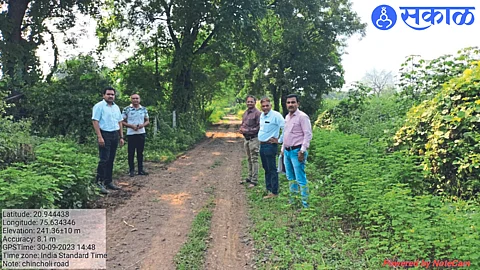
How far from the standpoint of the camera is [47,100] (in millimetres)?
11945

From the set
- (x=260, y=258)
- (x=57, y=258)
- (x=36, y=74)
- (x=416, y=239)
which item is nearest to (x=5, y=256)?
(x=57, y=258)

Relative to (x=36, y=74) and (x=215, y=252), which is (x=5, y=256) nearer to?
(x=215, y=252)

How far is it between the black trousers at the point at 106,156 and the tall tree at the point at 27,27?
842cm

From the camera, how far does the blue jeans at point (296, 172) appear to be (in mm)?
5836

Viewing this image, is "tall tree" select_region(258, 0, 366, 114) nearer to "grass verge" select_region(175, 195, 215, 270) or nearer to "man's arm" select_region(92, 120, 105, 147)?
"man's arm" select_region(92, 120, 105, 147)

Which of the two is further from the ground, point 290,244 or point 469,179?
point 469,179

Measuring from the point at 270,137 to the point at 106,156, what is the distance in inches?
120

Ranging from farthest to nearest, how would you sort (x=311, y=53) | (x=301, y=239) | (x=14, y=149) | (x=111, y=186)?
(x=311, y=53) → (x=111, y=186) → (x=14, y=149) → (x=301, y=239)

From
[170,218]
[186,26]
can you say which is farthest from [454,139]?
[186,26]

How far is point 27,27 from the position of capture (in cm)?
1612

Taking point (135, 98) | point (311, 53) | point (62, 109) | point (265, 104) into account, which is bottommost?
point (62, 109)

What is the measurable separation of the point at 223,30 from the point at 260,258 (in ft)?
45.8
